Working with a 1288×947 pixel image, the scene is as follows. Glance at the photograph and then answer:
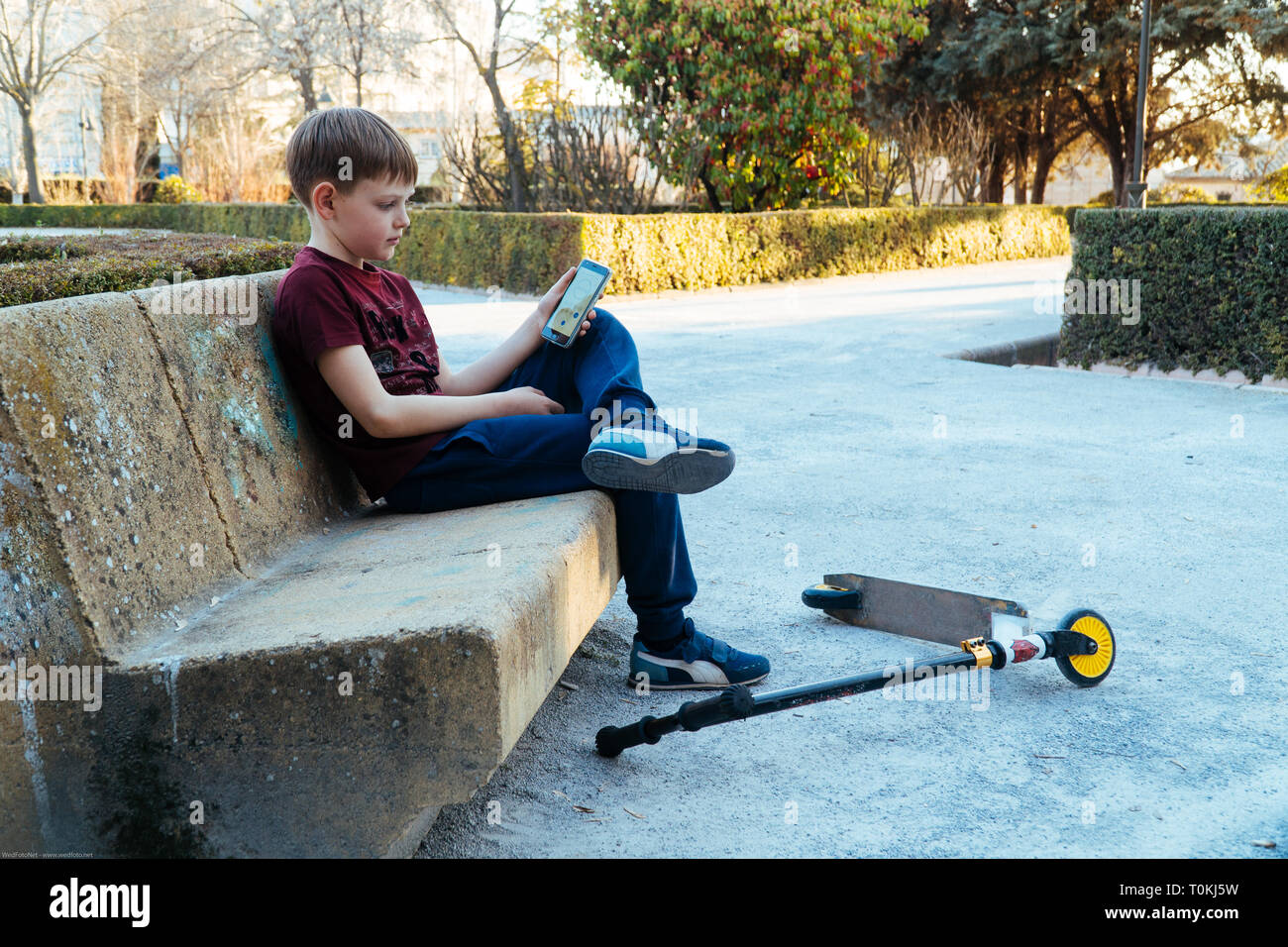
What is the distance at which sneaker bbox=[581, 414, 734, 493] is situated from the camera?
7.97 ft

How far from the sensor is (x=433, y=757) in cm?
178

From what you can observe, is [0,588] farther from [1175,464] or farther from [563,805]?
[1175,464]

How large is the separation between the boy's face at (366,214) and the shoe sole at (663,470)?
73cm

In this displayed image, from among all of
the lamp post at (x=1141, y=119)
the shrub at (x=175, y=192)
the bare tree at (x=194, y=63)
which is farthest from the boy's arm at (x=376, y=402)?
the shrub at (x=175, y=192)

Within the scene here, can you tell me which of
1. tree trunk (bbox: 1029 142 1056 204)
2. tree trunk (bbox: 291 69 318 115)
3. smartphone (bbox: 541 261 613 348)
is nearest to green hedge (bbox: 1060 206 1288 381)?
smartphone (bbox: 541 261 613 348)

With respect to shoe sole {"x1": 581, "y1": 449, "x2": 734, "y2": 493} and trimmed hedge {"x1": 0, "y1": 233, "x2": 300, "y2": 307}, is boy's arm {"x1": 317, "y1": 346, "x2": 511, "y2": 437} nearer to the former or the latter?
shoe sole {"x1": 581, "y1": 449, "x2": 734, "y2": 493}

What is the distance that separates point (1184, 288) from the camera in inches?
308

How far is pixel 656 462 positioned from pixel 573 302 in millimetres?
662

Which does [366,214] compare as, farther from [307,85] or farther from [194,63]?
[194,63]

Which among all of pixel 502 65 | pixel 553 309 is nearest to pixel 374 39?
pixel 502 65

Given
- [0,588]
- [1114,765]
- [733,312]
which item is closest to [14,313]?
[0,588]

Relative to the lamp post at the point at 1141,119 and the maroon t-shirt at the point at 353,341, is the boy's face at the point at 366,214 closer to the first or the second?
the maroon t-shirt at the point at 353,341

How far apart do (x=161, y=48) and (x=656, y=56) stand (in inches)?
833

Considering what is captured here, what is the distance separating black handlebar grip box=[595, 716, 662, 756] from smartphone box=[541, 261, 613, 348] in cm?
98
